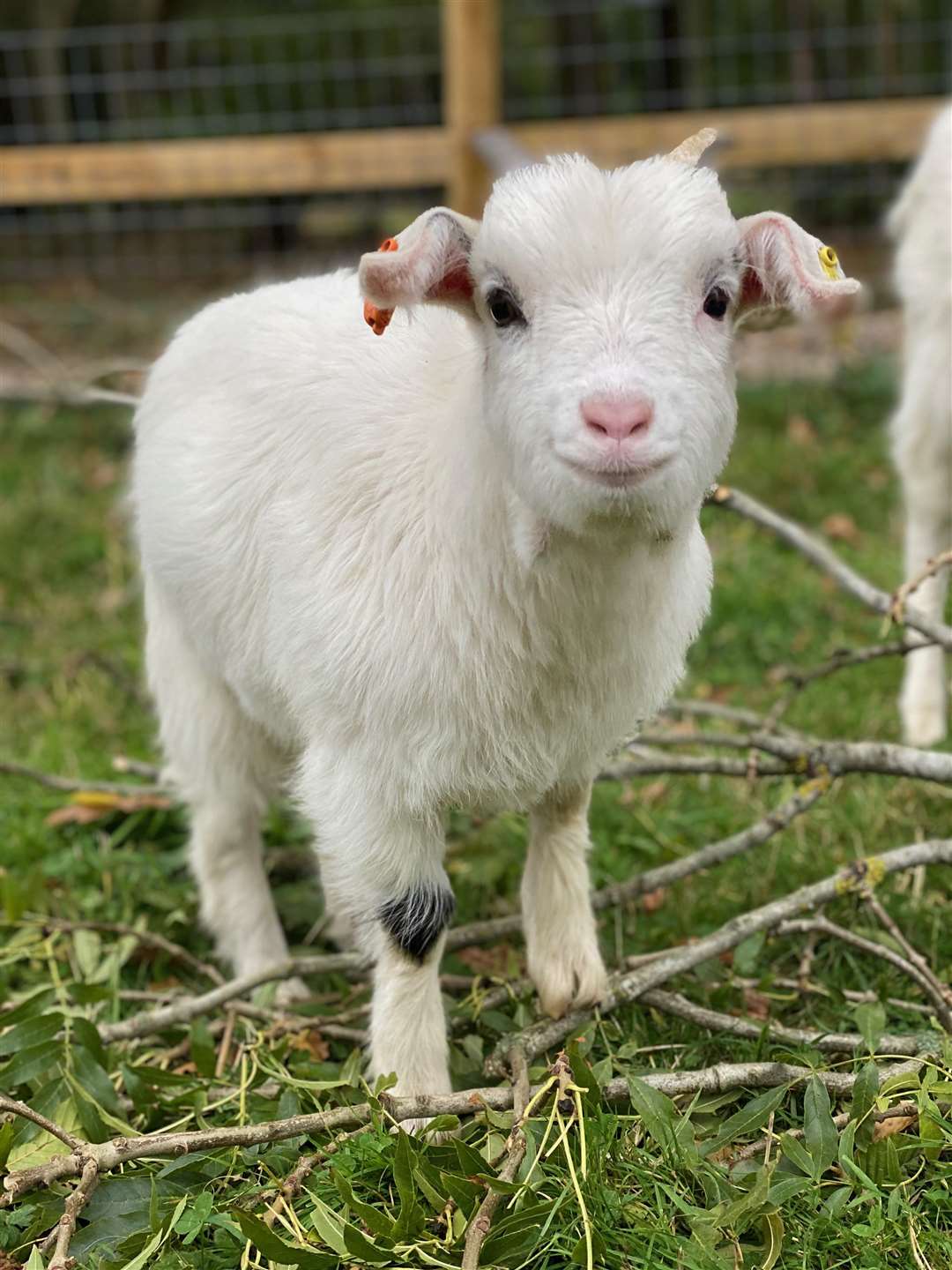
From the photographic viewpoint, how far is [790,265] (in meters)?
2.15

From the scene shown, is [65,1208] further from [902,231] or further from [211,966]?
[902,231]

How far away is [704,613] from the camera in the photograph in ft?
8.92

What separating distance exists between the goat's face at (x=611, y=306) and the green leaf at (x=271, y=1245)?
1185 mm

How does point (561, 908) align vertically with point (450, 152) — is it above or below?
below

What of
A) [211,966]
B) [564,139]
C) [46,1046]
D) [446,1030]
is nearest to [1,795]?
[211,966]

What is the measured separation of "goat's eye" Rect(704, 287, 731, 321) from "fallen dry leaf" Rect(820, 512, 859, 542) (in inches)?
139

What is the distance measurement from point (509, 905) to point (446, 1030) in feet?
2.04

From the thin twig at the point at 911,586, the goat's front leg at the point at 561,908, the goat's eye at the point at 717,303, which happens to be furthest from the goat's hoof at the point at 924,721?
the goat's eye at the point at 717,303

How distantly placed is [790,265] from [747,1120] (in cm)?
143

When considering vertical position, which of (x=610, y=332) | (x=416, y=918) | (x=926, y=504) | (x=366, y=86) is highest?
(x=366, y=86)

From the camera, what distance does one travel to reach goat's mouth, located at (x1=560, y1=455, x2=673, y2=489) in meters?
1.97

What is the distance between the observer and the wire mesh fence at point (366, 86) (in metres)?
9.69

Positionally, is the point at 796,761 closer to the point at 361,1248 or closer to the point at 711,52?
the point at 361,1248

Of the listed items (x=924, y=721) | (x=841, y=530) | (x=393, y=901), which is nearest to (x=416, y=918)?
(x=393, y=901)
